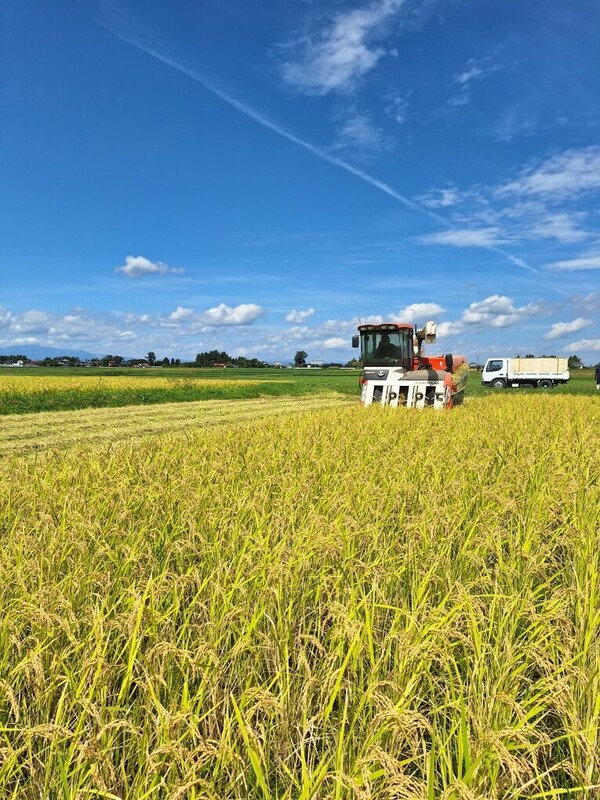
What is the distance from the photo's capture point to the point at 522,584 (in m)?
2.85

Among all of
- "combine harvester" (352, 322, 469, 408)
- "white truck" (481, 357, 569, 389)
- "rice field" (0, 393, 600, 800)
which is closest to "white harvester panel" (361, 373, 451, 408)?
"combine harvester" (352, 322, 469, 408)

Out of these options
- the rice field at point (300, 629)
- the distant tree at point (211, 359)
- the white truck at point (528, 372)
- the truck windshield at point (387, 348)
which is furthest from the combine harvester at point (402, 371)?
the distant tree at point (211, 359)

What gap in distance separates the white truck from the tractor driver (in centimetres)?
3119

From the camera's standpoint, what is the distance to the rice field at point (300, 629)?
158 cm

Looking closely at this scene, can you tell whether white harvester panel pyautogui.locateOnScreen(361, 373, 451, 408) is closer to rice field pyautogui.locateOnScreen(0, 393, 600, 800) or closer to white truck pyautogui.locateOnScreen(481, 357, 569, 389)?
rice field pyautogui.locateOnScreen(0, 393, 600, 800)

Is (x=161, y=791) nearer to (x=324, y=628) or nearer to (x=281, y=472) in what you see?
(x=324, y=628)

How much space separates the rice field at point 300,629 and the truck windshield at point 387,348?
910 centimetres

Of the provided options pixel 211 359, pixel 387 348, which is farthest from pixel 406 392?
pixel 211 359

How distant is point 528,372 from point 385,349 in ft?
106

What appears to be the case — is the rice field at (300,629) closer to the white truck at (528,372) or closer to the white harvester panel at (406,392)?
the white harvester panel at (406,392)

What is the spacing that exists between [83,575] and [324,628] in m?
1.19

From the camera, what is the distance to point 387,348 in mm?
15039

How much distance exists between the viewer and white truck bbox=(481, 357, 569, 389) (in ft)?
141

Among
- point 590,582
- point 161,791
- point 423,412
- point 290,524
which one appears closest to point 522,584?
point 590,582
